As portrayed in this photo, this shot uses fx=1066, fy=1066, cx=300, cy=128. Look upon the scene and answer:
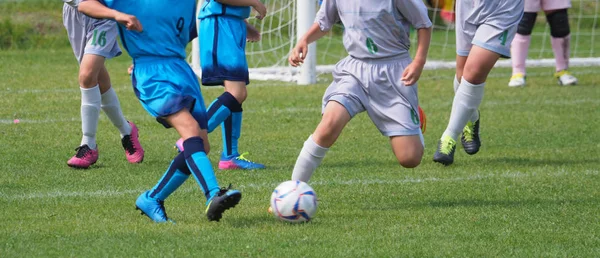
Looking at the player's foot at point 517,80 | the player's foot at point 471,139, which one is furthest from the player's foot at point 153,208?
the player's foot at point 517,80

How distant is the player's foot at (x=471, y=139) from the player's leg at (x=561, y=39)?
5.07 metres

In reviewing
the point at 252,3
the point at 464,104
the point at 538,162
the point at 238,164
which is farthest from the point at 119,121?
the point at 538,162

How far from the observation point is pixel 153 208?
204 inches

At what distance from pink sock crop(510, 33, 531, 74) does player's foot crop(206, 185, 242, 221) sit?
7728 millimetres

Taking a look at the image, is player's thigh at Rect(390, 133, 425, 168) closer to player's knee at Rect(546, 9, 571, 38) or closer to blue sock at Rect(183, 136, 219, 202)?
blue sock at Rect(183, 136, 219, 202)

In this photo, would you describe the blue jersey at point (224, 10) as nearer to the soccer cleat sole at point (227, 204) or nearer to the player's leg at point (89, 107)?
the player's leg at point (89, 107)

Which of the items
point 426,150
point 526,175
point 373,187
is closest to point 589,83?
point 426,150

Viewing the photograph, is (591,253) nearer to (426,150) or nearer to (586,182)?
(586,182)

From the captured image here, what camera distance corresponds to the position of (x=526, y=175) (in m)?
6.81

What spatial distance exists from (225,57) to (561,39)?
248 inches

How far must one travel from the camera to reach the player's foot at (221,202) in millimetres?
4848

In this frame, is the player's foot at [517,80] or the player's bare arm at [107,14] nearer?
the player's bare arm at [107,14]

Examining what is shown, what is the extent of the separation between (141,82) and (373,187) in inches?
68.9

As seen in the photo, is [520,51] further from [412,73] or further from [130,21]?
[130,21]
